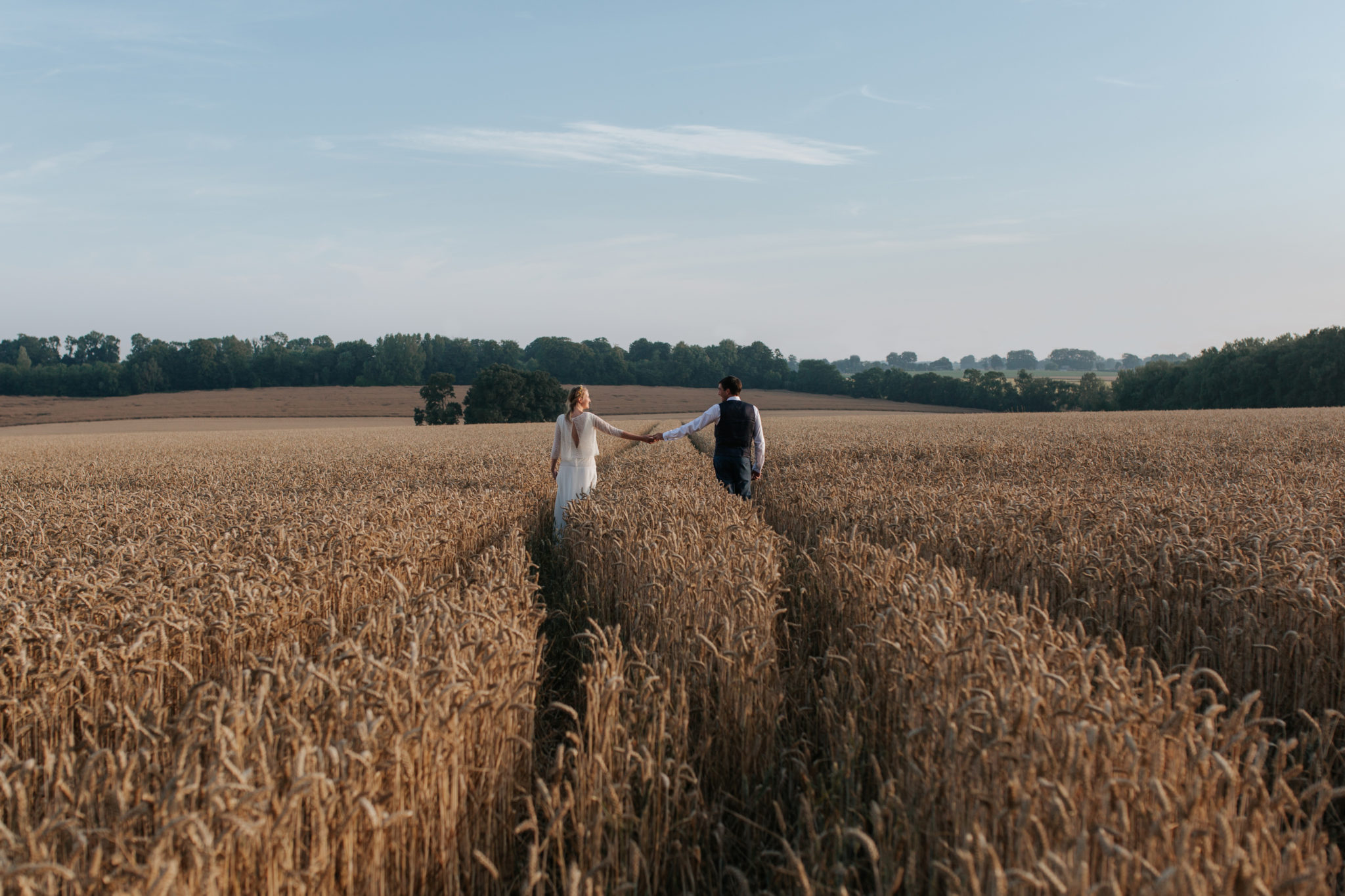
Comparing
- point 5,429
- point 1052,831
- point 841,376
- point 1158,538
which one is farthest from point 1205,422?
point 5,429

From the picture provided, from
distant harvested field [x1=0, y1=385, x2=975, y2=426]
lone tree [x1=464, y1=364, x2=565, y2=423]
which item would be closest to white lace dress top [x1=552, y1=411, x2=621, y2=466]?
lone tree [x1=464, y1=364, x2=565, y2=423]

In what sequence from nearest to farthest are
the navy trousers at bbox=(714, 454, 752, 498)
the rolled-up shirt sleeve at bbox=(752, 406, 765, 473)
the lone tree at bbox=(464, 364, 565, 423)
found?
the rolled-up shirt sleeve at bbox=(752, 406, 765, 473), the navy trousers at bbox=(714, 454, 752, 498), the lone tree at bbox=(464, 364, 565, 423)

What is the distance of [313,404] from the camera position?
268ft

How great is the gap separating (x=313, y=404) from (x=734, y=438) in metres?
81.6

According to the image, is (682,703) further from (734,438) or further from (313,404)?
→ (313,404)

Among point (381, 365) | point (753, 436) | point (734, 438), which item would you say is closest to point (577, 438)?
point (734, 438)

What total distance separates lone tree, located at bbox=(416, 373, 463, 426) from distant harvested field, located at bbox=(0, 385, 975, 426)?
4.91 metres

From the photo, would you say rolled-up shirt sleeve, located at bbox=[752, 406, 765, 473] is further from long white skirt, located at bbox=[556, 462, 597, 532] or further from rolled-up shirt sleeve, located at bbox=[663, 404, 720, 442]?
long white skirt, located at bbox=[556, 462, 597, 532]

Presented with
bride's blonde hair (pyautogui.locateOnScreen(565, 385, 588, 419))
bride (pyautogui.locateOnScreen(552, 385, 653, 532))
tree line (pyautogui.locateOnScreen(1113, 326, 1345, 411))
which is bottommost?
bride (pyautogui.locateOnScreen(552, 385, 653, 532))

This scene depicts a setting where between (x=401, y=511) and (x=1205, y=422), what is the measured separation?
30.1 metres

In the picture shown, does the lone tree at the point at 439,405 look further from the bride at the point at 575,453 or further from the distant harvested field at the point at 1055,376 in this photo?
the bride at the point at 575,453

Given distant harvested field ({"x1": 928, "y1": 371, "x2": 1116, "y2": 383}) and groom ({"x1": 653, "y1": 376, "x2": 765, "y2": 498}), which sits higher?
distant harvested field ({"x1": 928, "y1": 371, "x2": 1116, "y2": 383})

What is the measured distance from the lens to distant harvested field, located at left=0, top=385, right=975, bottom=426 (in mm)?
74938

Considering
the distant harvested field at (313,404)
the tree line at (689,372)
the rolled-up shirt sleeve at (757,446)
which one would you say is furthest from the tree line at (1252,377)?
the rolled-up shirt sleeve at (757,446)
